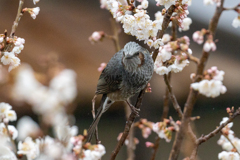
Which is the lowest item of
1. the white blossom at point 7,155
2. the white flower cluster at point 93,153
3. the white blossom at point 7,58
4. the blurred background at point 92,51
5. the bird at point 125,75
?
the white blossom at point 7,155

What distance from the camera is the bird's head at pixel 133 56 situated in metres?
1.58

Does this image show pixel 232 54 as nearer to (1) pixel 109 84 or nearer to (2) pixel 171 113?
(2) pixel 171 113

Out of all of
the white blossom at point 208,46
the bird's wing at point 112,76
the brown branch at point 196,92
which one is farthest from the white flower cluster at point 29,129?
the bird's wing at point 112,76

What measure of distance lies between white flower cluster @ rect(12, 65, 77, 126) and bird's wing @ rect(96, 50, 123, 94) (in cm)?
114

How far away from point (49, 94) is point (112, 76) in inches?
48.4

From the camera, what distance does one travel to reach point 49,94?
0.73 meters

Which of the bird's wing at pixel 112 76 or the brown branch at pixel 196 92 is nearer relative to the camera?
the brown branch at pixel 196 92

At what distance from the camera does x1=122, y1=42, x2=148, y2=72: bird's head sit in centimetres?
158

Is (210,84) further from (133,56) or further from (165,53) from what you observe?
(133,56)

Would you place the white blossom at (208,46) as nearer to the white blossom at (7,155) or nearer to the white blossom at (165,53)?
the white blossom at (165,53)

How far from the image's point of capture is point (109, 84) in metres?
2.00

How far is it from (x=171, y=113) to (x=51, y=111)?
330 centimetres

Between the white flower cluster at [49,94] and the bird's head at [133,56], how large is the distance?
0.83m

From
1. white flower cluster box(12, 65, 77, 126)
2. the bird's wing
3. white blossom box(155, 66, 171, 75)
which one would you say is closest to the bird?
the bird's wing
